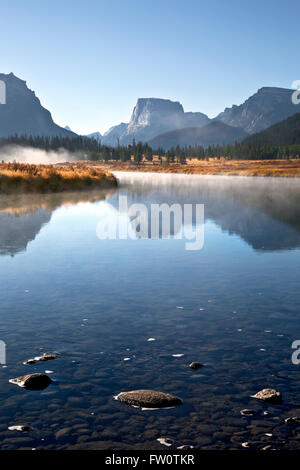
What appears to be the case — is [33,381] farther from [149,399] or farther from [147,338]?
[147,338]

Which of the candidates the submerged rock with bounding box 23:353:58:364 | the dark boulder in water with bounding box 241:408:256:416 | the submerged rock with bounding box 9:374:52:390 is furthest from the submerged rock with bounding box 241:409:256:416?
the submerged rock with bounding box 23:353:58:364

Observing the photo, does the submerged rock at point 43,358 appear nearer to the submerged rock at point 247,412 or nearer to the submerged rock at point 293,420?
the submerged rock at point 247,412

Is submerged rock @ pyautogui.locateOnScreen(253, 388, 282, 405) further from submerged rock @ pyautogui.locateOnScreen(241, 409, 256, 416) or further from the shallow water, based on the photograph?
submerged rock @ pyautogui.locateOnScreen(241, 409, 256, 416)

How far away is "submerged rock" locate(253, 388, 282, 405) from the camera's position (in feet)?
23.9

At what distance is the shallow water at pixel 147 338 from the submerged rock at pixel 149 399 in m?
0.13

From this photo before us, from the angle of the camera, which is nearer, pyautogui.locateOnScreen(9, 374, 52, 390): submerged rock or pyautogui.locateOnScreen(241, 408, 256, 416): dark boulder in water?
pyautogui.locateOnScreen(241, 408, 256, 416): dark boulder in water

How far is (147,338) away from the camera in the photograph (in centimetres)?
993

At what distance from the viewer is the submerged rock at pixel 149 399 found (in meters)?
7.16

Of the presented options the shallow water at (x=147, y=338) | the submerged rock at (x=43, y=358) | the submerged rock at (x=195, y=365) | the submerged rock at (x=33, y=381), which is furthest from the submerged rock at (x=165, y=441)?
the submerged rock at (x=43, y=358)

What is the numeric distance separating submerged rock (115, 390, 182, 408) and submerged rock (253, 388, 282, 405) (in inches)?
50.3

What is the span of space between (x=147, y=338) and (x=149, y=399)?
9.10 feet

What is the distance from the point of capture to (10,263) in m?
17.1
